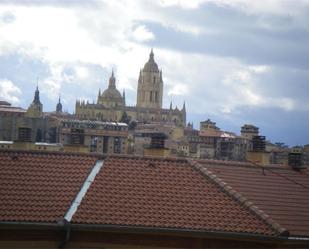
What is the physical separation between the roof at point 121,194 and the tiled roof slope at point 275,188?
0.55 m

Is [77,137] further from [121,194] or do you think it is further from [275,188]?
[275,188]

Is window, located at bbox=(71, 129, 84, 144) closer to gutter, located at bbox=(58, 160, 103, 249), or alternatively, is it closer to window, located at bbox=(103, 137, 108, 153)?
gutter, located at bbox=(58, 160, 103, 249)

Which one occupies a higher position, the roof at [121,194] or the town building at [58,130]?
the town building at [58,130]

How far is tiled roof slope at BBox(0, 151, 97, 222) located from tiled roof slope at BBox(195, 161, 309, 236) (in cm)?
343

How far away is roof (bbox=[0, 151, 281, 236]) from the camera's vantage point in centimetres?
1236

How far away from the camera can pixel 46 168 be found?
1421 cm

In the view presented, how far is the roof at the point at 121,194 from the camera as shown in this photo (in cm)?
1236

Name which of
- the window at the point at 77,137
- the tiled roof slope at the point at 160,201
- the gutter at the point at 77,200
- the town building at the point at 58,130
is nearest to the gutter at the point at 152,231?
the gutter at the point at 77,200

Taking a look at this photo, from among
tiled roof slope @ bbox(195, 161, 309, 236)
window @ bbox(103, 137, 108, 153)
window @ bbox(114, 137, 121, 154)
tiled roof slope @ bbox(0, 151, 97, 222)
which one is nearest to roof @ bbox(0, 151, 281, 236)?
tiled roof slope @ bbox(0, 151, 97, 222)

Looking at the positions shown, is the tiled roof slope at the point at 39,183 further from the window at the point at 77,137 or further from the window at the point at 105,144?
the window at the point at 105,144

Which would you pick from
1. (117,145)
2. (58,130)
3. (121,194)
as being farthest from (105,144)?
(121,194)

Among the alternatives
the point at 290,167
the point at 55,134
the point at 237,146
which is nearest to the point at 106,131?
the point at 55,134

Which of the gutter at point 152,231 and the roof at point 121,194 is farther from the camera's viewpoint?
the roof at point 121,194

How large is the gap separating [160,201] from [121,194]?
2.81 feet
